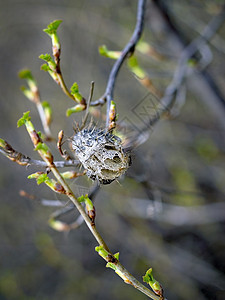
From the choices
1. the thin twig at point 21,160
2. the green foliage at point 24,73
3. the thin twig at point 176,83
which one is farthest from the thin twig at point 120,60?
the green foliage at point 24,73

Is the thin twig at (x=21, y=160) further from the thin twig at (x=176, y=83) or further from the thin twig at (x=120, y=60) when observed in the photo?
the thin twig at (x=176, y=83)

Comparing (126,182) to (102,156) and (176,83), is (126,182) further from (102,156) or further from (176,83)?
(102,156)

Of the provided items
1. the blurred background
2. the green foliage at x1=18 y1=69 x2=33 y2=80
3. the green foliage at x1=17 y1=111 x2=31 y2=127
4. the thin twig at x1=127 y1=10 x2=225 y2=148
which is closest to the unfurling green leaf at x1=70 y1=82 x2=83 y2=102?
the green foliage at x1=17 y1=111 x2=31 y2=127

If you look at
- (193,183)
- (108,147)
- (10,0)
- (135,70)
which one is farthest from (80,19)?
(108,147)

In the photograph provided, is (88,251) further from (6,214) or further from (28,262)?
(6,214)

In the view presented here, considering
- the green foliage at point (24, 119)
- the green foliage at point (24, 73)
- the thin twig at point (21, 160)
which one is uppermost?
the green foliage at point (24, 73)

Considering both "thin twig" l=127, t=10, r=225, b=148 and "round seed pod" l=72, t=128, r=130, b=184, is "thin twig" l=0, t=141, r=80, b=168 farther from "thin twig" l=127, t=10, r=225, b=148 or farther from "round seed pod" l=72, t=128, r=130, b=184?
"thin twig" l=127, t=10, r=225, b=148
